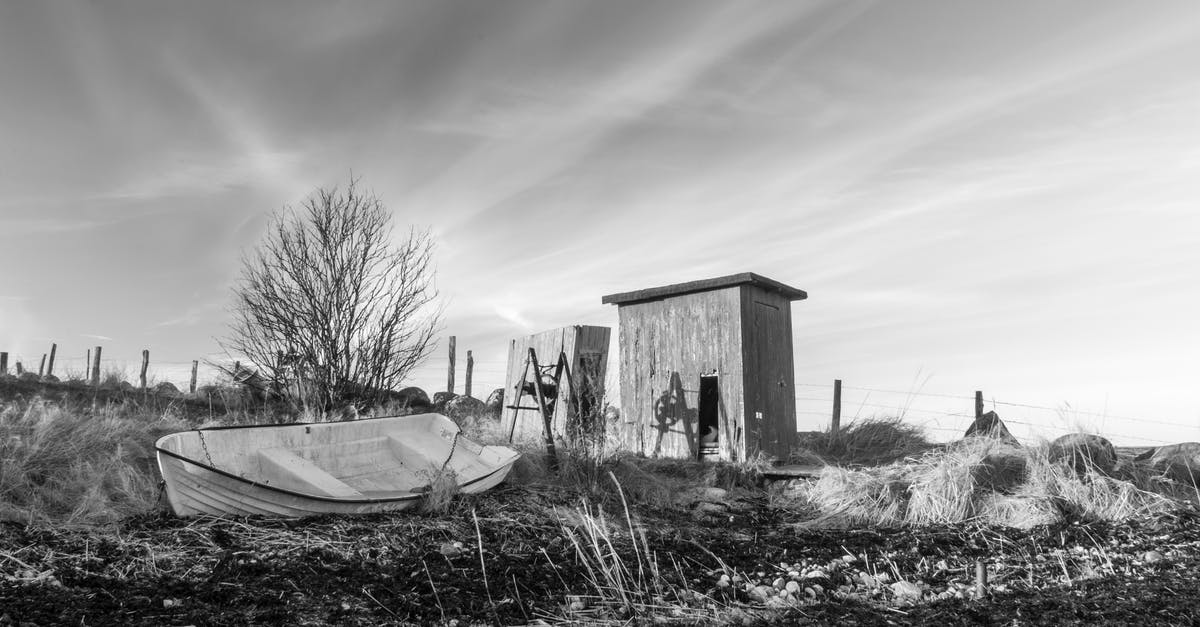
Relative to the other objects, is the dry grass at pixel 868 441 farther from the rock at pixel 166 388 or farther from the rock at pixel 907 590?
the rock at pixel 166 388

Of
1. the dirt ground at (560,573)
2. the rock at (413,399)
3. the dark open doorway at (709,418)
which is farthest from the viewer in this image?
the rock at (413,399)

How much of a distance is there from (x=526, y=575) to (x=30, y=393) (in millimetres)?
14305

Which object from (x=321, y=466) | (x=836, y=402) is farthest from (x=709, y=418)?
(x=321, y=466)

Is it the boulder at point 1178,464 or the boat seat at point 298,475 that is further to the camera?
the boulder at point 1178,464

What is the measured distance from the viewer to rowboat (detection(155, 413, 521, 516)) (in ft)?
21.0

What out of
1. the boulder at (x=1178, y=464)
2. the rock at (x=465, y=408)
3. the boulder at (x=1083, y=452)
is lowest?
the boulder at (x=1178, y=464)

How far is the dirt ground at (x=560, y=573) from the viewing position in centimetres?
409

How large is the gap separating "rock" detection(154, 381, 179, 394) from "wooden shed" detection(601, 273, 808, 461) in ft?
32.1

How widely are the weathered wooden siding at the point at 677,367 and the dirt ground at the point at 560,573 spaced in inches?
173

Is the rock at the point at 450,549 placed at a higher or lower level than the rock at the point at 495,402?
lower

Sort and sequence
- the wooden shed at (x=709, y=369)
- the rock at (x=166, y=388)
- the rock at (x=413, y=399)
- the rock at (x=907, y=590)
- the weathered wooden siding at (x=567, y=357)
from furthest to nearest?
1. the rock at (x=166, y=388)
2. the rock at (x=413, y=399)
3. the wooden shed at (x=709, y=369)
4. the weathered wooden siding at (x=567, y=357)
5. the rock at (x=907, y=590)

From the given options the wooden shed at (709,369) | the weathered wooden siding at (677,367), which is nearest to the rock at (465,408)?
the weathered wooden siding at (677,367)

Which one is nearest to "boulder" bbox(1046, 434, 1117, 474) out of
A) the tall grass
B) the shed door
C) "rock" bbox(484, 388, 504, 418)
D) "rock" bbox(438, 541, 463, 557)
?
the shed door

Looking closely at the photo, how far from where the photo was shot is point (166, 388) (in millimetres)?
17125
